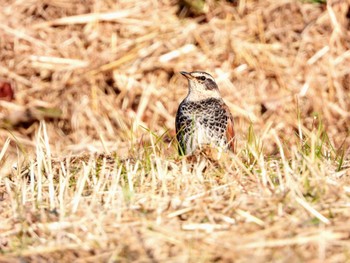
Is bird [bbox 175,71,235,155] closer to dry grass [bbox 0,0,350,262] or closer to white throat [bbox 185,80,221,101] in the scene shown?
white throat [bbox 185,80,221,101]

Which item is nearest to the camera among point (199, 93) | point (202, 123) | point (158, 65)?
point (202, 123)

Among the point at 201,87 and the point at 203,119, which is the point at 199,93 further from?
the point at 203,119

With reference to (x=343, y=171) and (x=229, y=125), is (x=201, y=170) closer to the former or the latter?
(x=343, y=171)

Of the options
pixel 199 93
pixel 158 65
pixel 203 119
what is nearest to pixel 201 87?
pixel 199 93

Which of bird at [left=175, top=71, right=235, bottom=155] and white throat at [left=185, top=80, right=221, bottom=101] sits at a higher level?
white throat at [left=185, top=80, right=221, bottom=101]

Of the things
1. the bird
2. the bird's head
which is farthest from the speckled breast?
the bird's head

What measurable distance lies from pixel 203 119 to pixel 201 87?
2.04ft

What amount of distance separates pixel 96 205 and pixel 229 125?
3068 mm

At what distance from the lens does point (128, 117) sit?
10.6 meters

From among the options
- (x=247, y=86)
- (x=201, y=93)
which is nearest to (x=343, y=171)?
(x=201, y=93)

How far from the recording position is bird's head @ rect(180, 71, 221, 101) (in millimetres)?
8367

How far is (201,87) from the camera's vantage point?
8.48 metres

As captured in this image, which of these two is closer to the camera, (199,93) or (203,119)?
(203,119)

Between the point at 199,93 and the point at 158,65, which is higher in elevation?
the point at 199,93
